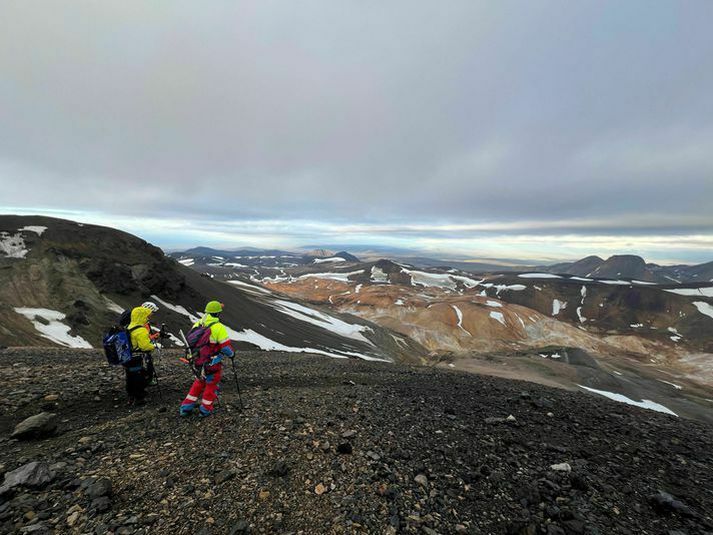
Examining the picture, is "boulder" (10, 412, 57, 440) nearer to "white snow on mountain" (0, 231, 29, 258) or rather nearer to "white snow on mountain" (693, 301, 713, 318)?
"white snow on mountain" (0, 231, 29, 258)

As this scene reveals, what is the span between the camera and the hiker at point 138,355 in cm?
898

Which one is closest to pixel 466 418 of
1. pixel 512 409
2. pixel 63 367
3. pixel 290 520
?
pixel 512 409

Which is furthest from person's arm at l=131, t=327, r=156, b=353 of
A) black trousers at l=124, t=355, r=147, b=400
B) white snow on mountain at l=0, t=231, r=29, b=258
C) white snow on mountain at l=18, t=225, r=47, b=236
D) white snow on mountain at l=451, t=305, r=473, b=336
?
white snow on mountain at l=451, t=305, r=473, b=336

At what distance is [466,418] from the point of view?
29.6ft

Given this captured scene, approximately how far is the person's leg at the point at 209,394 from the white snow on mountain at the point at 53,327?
1021 inches

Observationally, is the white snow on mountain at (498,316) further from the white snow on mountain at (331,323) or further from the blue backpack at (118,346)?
the blue backpack at (118,346)

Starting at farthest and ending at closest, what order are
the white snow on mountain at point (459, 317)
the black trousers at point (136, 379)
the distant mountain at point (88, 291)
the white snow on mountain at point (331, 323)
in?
the white snow on mountain at point (459, 317)
the white snow on mountain at point (331, 323)
the distant mountain at point (88, 291)
the black trousers at point (136, 379)

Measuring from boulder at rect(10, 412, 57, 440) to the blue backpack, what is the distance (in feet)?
6.07

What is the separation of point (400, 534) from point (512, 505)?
2198mm

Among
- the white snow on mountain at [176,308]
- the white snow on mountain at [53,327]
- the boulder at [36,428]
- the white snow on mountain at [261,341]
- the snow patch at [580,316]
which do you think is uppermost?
the boulder at [36,428]

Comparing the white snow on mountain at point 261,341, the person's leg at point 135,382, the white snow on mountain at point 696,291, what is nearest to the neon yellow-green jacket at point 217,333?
the person's leg at point 135,382

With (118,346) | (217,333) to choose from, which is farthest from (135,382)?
(217,333)

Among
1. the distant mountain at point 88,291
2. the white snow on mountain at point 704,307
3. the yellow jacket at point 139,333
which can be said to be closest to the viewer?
the yellow jacket at point 139,333

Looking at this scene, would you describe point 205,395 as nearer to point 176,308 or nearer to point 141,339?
point 141,339
